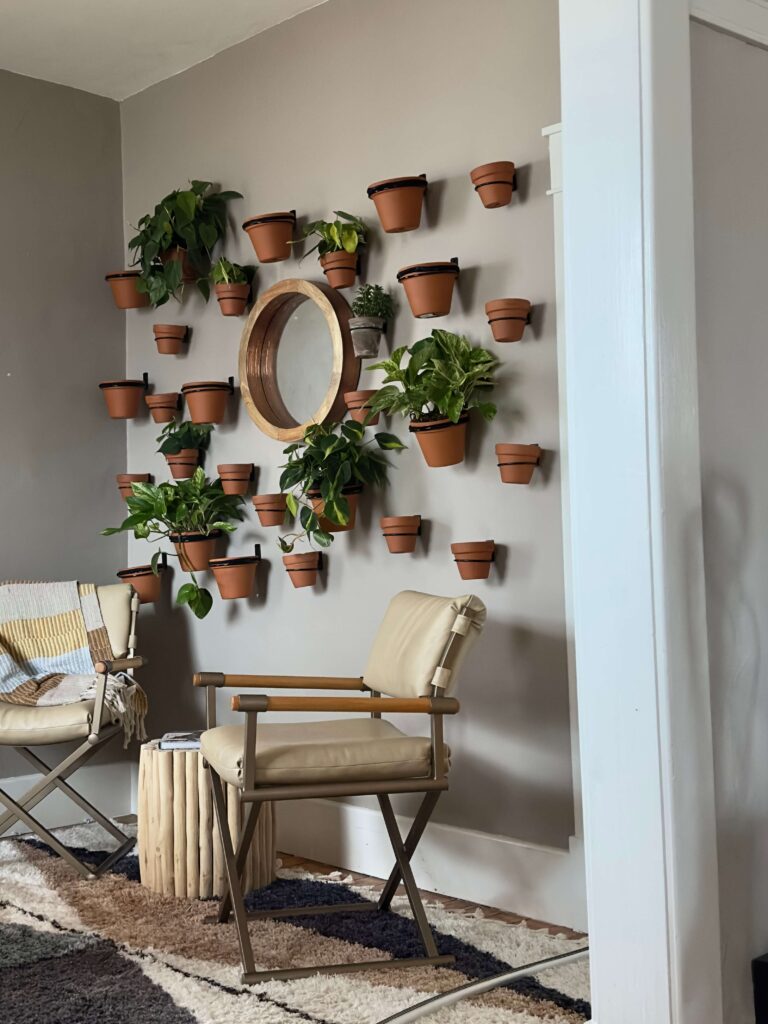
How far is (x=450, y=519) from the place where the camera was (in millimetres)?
3361

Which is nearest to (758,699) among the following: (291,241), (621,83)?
(621,83)

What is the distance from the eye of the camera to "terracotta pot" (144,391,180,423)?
13.9 feet

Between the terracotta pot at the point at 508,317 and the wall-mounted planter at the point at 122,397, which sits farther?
the wall-mounted planter at the point at 122,397

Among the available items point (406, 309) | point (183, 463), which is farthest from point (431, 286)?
point (183, 463)

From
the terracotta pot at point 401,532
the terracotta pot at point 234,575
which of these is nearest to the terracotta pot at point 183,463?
the terracotta pot at point 234,575

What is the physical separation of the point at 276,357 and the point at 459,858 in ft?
5.87

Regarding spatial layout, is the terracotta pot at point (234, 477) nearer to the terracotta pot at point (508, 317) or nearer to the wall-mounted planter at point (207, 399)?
the wall-mounted planter at point (207, 399)

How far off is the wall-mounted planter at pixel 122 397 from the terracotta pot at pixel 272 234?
2.84 feet

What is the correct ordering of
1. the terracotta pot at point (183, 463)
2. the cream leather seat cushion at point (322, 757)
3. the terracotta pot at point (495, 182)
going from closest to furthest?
the cream leather seat cushion at point (322, 757)
the terracotta pot at point (495, 182)
the terracotta pot at point (183, 463)

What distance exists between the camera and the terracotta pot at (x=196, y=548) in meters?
3.99

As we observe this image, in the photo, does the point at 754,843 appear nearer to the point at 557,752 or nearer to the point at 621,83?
the point at 557,752

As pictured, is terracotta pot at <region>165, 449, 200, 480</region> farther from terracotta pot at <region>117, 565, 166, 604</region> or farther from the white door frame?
the white door frame

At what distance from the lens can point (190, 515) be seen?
3975 millimetres

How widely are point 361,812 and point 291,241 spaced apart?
1.90 meters
